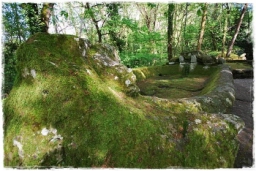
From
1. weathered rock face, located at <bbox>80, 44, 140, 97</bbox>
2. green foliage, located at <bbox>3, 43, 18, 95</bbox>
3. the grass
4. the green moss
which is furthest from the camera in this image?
the green moss

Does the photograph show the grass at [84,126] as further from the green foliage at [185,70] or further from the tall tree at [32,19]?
the green foliage at [185,70]

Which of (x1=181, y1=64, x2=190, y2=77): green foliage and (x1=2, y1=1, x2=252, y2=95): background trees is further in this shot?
(x1=181, y1=64, x2=190, y2=77): green foliage

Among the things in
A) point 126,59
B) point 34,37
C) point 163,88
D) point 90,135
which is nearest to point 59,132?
point 90,135

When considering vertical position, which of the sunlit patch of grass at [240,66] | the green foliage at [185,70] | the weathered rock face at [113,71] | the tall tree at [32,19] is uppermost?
the tall tree at [32,19]

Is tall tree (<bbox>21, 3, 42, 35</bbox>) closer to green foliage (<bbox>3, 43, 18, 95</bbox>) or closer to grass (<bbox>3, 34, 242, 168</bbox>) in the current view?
green foliage (<bbox>3, 43, 18, 95</bbox>)

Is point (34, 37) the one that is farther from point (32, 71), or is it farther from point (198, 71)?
point (198, 71)

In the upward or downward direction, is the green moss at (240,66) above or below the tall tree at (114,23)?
below

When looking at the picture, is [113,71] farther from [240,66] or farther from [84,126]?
[240,66]

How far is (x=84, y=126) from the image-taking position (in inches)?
77.0

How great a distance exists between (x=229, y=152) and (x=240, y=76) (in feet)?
33.3

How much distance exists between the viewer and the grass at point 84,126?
183cm

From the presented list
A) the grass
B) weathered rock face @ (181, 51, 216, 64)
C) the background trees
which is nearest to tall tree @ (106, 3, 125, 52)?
the background trees

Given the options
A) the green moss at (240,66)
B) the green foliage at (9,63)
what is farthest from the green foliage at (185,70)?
the green foliage at (9,63)

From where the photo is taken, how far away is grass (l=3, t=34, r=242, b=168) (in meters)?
1.83
